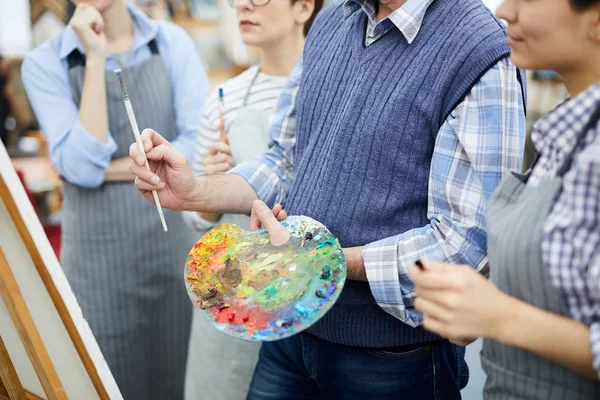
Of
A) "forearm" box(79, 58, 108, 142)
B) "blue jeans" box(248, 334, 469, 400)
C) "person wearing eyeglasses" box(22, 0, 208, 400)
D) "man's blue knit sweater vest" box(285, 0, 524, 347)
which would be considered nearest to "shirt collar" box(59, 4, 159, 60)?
"person wearing eyeglasses" box(22, 0, 208, 400)

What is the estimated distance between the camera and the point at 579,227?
2.71 feet

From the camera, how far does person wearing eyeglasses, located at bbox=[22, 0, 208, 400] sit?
7.00ft

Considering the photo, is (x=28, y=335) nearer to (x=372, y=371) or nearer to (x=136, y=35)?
(x=372, y=371)

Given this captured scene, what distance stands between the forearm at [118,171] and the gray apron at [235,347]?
45 cm

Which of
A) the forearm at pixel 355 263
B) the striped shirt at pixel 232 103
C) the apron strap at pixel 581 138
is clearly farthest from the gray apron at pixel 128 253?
the apron strap at pixel 581 138

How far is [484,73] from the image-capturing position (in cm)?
118

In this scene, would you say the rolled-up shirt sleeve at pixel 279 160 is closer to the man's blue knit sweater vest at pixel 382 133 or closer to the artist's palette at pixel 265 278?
the man's blue knit sweater vest at pixel 382 133

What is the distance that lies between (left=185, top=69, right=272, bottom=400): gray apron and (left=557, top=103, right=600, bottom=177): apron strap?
111cm

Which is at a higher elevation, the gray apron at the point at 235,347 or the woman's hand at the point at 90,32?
the woman's hand at the point at 90,32

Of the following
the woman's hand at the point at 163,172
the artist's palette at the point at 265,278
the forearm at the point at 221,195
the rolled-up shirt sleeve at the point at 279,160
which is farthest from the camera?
the rolled-up shirt sleeve at the point at 279,160

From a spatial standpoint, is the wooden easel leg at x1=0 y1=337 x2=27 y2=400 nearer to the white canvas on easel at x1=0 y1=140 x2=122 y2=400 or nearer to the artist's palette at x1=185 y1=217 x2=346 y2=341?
the white canvas on easel at x1=0 y1=140 x2=122 y2=400

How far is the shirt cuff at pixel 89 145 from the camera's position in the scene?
6.84 ft

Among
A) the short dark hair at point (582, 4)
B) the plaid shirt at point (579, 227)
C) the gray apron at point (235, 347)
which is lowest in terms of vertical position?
the gray apron at point (235, 347)

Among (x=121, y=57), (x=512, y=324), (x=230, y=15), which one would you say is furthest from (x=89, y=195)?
(x=230, y=15)
